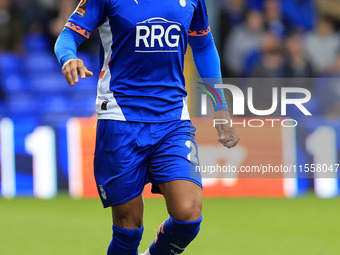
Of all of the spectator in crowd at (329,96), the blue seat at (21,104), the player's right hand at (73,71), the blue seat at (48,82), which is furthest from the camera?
the blue seat at (48,82)

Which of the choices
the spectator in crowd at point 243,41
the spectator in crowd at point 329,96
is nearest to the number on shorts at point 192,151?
the spectator in crowd at point 329,96

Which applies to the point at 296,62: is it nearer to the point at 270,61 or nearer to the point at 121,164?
the point at 270,61

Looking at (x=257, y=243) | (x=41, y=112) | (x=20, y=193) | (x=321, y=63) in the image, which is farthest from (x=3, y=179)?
(x=321, y=63)

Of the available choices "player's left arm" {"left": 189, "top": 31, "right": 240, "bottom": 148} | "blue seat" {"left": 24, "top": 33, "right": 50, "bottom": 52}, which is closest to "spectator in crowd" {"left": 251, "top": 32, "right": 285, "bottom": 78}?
"blue seat" {"left": 24, "top": 33, "right": 50, "bottom": 52}

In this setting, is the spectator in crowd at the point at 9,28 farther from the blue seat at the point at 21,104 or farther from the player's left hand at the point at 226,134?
the player's left hand at the point at 226,134

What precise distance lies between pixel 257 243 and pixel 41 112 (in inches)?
212

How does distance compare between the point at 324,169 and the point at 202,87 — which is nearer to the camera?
the point at 202,87

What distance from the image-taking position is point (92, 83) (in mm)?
13227

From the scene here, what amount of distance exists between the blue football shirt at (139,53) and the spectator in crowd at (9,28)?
27.4 ft

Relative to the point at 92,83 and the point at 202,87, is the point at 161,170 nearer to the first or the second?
the point at 202,87

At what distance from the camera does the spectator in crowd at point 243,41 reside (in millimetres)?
12477

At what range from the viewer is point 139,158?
4.67 metres

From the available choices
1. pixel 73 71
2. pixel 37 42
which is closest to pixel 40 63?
pixel 37 42

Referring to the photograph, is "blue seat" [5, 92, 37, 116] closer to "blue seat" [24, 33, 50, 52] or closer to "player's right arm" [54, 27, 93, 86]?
"blue seat" [24, 33, 50, 52]
